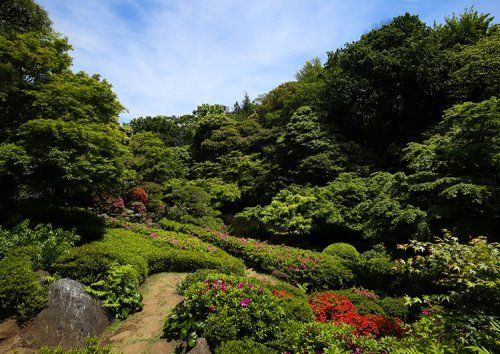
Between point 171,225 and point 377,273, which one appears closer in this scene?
point 377,273

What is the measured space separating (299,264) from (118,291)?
5.97 metres

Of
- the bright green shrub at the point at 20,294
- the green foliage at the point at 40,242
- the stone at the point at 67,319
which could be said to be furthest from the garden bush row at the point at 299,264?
→ the bright green shrub at the point at 20,294

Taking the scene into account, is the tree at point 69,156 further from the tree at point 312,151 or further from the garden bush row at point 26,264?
the tree at point 312,151

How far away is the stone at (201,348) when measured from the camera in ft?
16.4

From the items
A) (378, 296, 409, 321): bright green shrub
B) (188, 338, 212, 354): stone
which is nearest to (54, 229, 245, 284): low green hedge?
(188, 338, 212, 354): stone

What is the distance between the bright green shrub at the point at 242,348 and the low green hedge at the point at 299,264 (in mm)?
4942

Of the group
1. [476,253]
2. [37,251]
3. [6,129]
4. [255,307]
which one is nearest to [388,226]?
[476,253]

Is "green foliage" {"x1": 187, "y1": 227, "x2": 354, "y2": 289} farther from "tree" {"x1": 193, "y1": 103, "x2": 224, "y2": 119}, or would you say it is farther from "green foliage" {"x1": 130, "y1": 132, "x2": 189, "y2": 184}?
"tree" {"x1": 193, "y1": 103, "x2": 224, "y2": 119}

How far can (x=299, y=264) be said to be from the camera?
10.5 meters

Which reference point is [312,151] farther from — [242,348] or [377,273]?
[242,348]

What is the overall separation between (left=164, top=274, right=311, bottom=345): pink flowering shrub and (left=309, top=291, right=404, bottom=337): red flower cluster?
81 centimetres

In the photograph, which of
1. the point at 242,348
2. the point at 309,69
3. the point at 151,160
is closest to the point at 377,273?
the point at 242,348

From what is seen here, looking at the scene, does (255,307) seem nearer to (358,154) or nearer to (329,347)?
(329,347)

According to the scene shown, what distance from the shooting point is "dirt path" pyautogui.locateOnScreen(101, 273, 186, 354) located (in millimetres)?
5898
